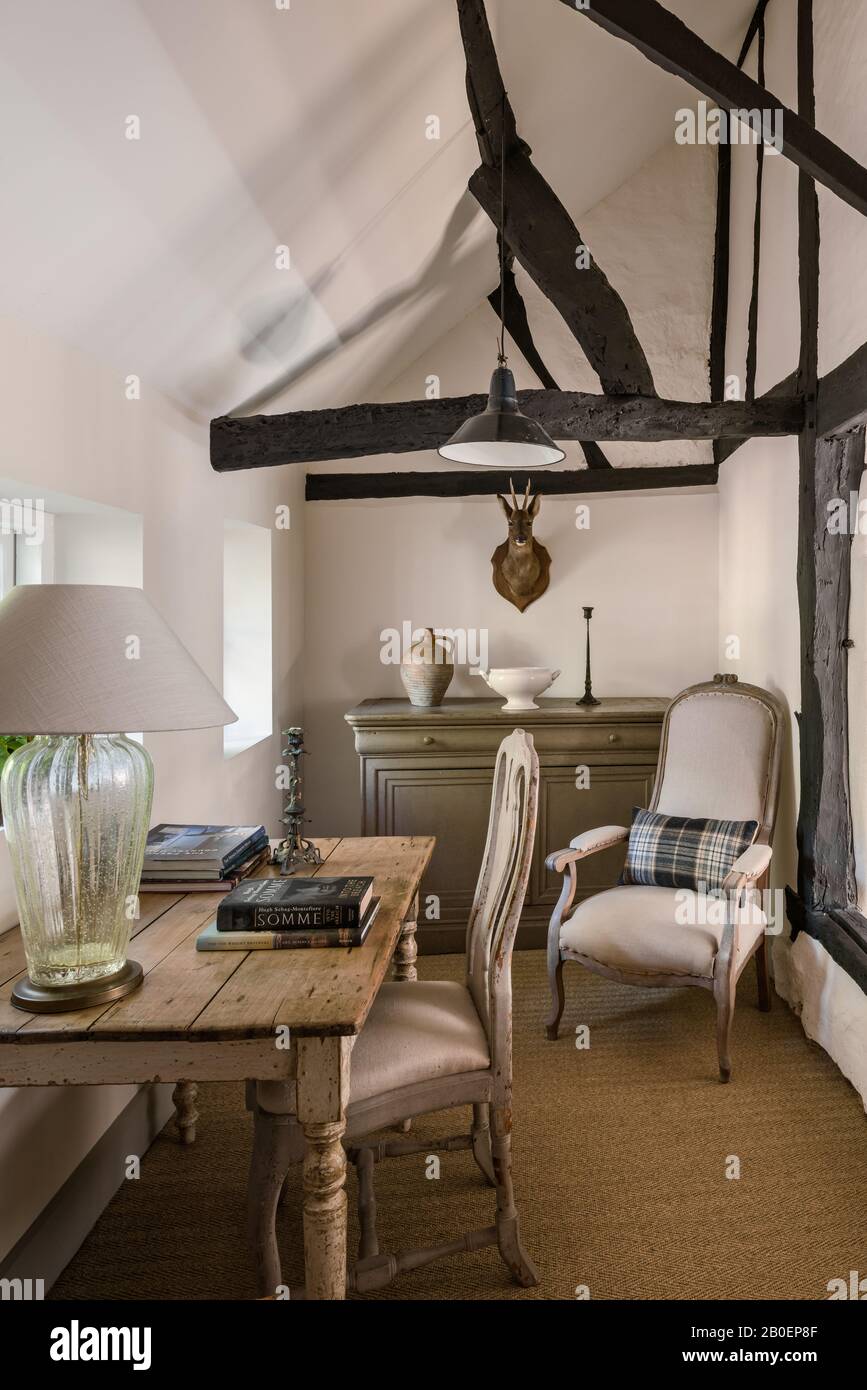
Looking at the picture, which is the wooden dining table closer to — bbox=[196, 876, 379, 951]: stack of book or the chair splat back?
bbox=[196, 876, 379, 951]: stack of book

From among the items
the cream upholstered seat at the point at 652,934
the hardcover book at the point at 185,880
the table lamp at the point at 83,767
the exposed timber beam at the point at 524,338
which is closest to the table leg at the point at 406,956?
the hardcover book at the point at 185,880

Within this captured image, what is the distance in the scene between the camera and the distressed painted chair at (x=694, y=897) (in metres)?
2.66

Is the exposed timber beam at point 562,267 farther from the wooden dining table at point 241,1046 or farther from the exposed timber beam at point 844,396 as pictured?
the wooden dining table at point 241,1046

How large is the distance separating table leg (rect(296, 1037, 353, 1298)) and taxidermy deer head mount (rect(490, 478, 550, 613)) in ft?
10.4

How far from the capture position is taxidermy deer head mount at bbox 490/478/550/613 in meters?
4.18

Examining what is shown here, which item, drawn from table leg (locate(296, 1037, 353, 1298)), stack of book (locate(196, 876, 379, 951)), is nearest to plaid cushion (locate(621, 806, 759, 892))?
stack of book (locate(196, 876, 379, 951))

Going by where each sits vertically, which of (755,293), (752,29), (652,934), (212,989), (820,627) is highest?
(752,29)

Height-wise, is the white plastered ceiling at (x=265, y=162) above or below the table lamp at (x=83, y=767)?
above

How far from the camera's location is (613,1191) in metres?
2.11

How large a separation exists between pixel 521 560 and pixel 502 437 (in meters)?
2.02

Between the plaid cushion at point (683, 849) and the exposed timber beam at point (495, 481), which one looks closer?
the plaid cushion at point (683, 849)

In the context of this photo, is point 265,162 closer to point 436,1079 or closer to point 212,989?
point 212,989

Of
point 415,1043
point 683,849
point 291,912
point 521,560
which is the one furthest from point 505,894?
point 521,560

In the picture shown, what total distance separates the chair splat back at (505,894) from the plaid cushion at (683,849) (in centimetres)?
123
